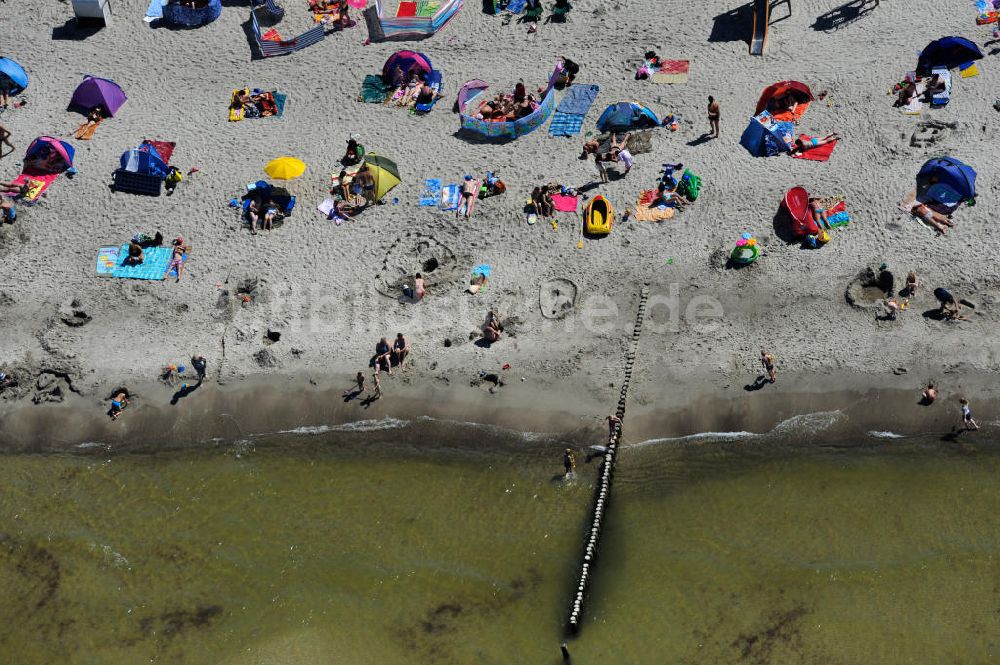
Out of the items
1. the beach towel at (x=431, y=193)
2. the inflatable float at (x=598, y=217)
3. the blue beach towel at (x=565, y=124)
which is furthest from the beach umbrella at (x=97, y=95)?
the inflatable float at (x=598, y=217)

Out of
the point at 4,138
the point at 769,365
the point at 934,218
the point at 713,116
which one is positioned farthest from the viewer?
the point at 4,138

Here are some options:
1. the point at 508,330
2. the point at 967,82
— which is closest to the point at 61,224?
the point at 508,330

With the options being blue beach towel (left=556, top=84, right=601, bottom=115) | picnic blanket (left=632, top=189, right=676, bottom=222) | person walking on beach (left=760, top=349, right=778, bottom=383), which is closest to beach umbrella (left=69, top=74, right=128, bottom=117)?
blue beach towel (left=556, top=84, right=601, bottom=115)

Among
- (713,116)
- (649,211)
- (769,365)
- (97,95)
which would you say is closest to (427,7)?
(713,116)

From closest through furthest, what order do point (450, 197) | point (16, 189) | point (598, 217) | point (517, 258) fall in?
1. point (517, 258)
2. point (598, 217)
3. point (450, 197)
4. point (16, 189)

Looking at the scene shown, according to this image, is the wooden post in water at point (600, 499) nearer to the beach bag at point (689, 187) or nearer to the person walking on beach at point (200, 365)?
the beach bag at point (689, 187)

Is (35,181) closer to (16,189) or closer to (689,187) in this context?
(16,189)
